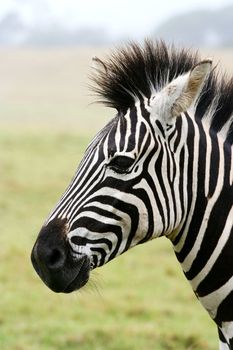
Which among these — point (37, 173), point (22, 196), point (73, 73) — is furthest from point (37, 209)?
point (73, 73)

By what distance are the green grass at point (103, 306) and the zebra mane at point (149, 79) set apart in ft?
3.18

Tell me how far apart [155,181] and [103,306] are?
7.40 meters

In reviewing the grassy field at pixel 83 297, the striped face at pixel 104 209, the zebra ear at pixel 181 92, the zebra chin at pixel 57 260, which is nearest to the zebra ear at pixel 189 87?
the zebra ear at pixel 181 92

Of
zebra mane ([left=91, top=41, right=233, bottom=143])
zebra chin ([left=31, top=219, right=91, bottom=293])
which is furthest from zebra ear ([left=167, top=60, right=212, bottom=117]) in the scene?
zebra chin ([left=31, top=219, right=91, bottom=293])

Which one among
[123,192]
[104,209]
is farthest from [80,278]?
[123,192]

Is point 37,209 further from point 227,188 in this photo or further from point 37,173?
point 227,188

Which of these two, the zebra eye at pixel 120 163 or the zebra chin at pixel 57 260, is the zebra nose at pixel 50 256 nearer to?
the zebra chin at pixel 57 260

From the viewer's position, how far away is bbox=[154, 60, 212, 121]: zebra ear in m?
3.80

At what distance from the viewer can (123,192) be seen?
151 inches

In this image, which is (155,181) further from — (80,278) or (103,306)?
(103,306)

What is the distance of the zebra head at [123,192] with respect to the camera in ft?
12.4

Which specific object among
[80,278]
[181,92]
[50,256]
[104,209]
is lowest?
[80,278]

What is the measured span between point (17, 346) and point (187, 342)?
1961mm

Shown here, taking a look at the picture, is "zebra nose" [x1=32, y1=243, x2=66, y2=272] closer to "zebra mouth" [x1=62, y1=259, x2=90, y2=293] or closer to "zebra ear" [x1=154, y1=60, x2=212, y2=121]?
"zebra mouth" [x1=62, y1=259, x2=90, y2=293]
